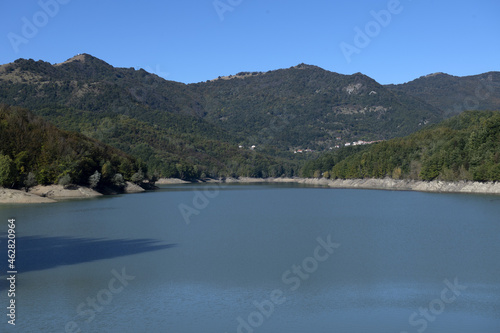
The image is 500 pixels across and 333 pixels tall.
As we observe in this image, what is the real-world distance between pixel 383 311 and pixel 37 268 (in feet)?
51.3

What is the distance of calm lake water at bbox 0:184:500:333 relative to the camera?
1602 centimetres

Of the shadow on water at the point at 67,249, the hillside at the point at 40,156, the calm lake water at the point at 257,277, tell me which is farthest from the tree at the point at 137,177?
the shadow on water at the point at 67,249

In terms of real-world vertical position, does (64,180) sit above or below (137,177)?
above

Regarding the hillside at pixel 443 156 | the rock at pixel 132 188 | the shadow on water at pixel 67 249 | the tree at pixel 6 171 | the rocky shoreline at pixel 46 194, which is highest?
the hillside at pixel 443 156

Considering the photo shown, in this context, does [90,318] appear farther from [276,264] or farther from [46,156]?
[46,156]

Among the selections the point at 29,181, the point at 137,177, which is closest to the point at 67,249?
the point at 29,181

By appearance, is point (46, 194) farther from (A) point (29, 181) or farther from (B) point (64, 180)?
(B) point (64, 180)

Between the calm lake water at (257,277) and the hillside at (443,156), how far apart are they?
151 ft

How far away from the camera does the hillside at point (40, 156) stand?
216ft

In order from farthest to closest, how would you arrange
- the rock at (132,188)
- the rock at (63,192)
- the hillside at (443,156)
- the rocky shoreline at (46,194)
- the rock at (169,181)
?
the rock at (169,181), the rock at (132,188), the hillside at (443,156), the rock at (63,192), the rocky shoreline at (46,194)

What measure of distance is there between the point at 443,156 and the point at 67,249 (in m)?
78.1

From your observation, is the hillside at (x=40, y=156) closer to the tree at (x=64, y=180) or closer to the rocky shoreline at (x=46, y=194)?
the tree at (x=64, y=180)

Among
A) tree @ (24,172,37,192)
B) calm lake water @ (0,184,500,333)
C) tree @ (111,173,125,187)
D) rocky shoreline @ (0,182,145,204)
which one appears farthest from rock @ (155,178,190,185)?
calm lake water @ (0,184,500,333)

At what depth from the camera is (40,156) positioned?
71.1m
